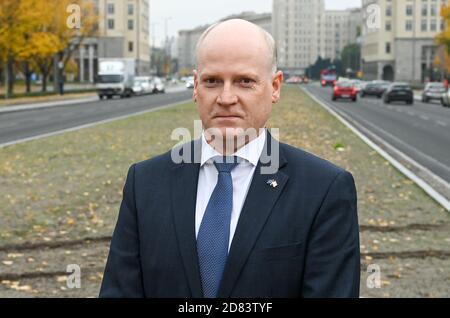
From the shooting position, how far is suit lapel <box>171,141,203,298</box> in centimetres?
258

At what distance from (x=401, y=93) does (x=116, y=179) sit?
4451 cm

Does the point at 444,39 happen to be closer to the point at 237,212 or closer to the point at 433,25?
the point at 433,25

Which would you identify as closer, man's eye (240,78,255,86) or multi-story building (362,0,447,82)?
man's eye (240,78,255,86)

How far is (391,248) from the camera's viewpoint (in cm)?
962

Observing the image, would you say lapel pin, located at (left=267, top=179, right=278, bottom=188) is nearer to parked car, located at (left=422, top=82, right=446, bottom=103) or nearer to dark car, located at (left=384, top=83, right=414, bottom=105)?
dark car, located at (left=384, top=83, right=414, bottom=105)

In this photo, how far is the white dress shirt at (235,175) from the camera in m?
2.69

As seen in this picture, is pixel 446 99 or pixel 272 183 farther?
pixel 446 99

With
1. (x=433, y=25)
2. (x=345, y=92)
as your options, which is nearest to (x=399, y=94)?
(x=345, y=92)

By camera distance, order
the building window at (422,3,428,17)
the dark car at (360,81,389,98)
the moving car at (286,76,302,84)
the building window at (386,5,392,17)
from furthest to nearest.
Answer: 1. the moving car at (286,76,302,84)
2. the building window at (386,5,392,17)
3. the building window at (422,3,428,17)
4. the dark car at (360,81,389,98)

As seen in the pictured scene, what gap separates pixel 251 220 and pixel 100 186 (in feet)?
40.1

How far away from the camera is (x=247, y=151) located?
2.69 meters

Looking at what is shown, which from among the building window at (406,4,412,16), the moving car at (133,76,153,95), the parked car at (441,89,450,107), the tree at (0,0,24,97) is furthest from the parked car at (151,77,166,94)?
the building window at (406,4,412,16)

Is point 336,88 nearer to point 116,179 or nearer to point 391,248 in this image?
point 116,179
